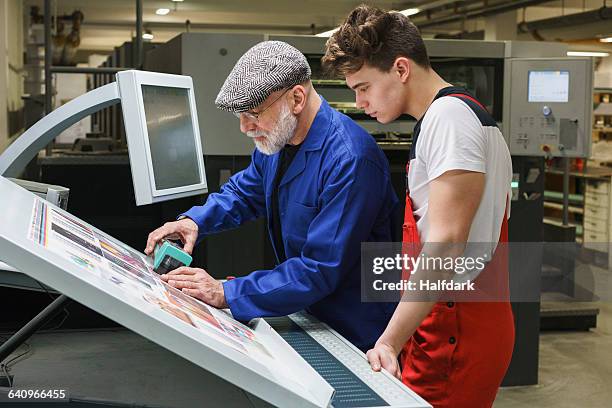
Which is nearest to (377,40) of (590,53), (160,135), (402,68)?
(402,68)

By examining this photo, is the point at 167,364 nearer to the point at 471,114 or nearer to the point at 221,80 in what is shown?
the point at 471,114

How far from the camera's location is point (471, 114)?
1.52 meters

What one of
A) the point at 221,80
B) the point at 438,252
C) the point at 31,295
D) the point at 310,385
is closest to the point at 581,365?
the point at 221,80

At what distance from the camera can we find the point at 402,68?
162 cm

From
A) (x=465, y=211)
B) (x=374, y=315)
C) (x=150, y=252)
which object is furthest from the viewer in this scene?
(x=150, y=252)

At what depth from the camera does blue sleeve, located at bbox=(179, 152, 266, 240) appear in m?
2.16

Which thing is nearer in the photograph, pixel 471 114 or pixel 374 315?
pixel 471 114

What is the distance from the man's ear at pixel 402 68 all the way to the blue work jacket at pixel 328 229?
9.2 inches

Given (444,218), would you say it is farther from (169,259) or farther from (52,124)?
(52,124)

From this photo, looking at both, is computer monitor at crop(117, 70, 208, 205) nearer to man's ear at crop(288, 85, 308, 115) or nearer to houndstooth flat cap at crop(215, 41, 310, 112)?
→ houndstooth flat cap at crop(215, 41, 310, 112)

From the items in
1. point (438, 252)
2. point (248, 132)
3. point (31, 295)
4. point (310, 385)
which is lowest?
point (31, 295)

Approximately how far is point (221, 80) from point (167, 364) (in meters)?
2.35

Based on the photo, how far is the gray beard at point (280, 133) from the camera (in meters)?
1.83

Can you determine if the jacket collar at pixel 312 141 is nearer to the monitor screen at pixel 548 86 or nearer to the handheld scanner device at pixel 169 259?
the handheld scanner device at pixel 169 259
